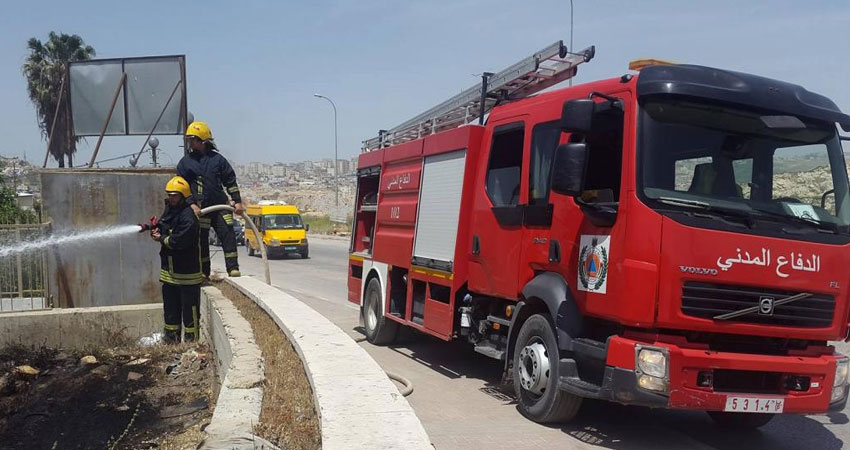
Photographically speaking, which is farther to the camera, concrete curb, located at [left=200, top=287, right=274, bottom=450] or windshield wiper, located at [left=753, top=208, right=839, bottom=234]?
windshield wiper, located at [left=753, top=208, right=839, bottom=234]

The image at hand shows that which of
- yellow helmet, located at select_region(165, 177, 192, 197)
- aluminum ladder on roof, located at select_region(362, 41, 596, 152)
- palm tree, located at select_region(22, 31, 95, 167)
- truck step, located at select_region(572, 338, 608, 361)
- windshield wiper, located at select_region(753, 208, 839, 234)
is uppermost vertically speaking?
palm tree, located at select_region(22, 31, 95, 167)

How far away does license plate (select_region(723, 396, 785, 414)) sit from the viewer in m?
4.59

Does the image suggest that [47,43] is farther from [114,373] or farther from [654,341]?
[654,341]

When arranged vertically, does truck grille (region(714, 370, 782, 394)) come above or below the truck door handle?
below

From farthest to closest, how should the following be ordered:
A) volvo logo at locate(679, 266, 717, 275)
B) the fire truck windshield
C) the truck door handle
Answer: the truck door handle
the fire truck windshield
volvo logo at locate(679, 266, 717, 275)

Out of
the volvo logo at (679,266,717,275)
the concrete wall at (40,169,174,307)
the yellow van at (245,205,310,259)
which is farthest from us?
the yellow van at (245,205,310,259)

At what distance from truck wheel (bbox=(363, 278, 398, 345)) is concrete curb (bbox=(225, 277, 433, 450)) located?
3.05 metres

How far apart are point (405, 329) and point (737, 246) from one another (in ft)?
17.7

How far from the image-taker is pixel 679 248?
4.50m

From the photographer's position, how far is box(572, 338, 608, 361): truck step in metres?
4.84

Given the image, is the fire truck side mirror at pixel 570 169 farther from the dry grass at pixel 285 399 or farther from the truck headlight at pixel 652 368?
the dry grass at pixel 285 399

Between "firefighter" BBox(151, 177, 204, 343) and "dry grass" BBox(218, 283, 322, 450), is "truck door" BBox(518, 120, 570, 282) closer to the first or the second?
"dry grass" BBox(218, 283, 322, 450)

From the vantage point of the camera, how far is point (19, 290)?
983cm

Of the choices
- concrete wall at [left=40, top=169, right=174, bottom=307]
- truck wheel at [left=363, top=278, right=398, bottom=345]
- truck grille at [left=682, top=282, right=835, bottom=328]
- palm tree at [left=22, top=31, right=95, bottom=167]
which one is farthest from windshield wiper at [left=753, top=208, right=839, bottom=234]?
palm tree at [left=22, top=31, right=95, bottom=167]
